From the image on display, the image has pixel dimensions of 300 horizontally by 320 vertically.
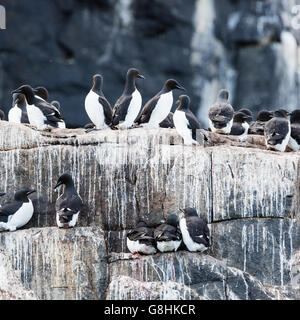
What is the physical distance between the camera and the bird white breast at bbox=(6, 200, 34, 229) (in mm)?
11656

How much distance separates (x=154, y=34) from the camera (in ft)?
79.7

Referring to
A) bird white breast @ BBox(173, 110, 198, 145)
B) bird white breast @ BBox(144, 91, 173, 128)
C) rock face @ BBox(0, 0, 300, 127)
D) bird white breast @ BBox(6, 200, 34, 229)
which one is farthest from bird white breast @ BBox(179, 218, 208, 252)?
rock face @ BBox(0, 0, 300, 127)

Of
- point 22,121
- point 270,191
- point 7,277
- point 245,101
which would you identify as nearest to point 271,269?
point 270,191

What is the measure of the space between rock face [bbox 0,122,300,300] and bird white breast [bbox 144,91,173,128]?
718 millimetres

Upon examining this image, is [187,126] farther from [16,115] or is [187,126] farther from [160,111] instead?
[16,115]

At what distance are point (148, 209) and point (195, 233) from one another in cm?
120

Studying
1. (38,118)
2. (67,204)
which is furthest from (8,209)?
(38,118)

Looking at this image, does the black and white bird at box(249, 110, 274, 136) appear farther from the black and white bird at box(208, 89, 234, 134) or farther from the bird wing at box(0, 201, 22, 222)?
the bird wing at box(0, 201, 22, 222)

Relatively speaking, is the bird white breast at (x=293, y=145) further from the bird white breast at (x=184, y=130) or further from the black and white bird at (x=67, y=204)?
the black and white bird at (x=67, y=204)

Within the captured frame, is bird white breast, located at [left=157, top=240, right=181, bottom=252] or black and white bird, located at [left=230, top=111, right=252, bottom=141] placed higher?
black and white bird, located at [left=230, top=111, right=252, bottom=141]

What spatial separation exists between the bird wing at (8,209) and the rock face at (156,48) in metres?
12.2

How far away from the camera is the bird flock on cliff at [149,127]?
11180mm

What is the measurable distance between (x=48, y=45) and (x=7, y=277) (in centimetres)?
1425

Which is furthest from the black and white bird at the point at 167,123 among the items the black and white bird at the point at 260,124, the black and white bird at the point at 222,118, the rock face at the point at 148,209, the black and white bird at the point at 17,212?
the black and white bird at the point at 17,212
